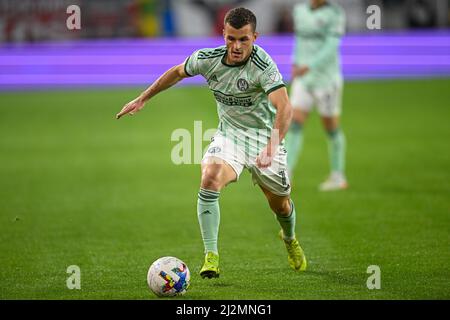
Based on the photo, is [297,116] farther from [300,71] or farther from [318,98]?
[300,71]

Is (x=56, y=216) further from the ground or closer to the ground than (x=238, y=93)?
closer to the ground

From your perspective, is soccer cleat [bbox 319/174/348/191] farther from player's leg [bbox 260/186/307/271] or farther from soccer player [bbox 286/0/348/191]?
player's leg [bbox 260/186/307/271]

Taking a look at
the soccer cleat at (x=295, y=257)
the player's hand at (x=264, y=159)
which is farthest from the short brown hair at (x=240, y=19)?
the soccer cleat at (x=295, y=257)

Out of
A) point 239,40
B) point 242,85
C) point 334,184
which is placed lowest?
point 334,184

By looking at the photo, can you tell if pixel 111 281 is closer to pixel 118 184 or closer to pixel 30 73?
pixel 118 184

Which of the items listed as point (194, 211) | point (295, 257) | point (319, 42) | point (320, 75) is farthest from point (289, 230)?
point (319, 42)

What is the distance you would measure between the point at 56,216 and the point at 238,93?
3.68m

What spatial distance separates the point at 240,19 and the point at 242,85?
0.54m

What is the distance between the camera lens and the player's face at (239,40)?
6797mm

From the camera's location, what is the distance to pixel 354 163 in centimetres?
1327

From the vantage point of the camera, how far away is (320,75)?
1170 centimetres

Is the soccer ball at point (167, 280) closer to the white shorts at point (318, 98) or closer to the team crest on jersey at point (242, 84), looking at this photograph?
the team crest on jersey at point (242, 84)

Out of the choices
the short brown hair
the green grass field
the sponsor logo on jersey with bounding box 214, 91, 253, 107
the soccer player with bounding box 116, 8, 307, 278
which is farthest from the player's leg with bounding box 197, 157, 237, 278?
the short brown hair
